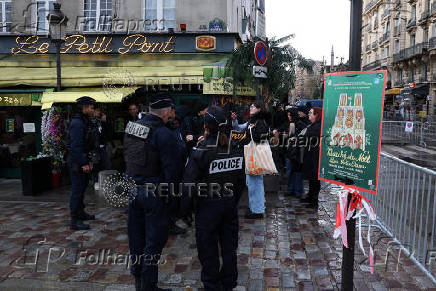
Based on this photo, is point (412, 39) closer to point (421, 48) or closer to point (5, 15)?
point (421, 48)

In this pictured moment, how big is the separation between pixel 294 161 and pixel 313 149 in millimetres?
730

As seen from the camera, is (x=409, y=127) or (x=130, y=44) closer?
(x=130, y=44)

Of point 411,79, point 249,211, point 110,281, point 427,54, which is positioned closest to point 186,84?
point 249,211

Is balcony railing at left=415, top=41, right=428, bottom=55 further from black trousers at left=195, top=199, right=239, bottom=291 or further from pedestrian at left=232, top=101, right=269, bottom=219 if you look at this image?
black trousers at left=195, top=199, right=239, bottom=291

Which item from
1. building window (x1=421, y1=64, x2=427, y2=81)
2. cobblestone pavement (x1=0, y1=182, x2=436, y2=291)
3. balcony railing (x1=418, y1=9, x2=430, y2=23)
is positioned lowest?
cobblestone pavement (x1=0, y1=182, x2=436, y2=291)

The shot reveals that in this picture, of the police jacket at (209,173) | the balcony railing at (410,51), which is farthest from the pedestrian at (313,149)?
the balcony railing at (410,51)

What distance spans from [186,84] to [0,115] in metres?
5.14

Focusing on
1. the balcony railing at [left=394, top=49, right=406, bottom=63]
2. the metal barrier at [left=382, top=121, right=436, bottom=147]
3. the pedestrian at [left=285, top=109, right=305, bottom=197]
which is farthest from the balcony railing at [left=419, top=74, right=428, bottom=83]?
the pedestrian at [left=285, top=109, right=305, bottom=197]

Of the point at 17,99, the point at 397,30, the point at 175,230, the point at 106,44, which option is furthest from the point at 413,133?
the point at 397,30

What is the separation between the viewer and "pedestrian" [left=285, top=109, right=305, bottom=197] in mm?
7281

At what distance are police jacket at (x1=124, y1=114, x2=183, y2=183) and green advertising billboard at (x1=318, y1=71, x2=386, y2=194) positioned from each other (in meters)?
1.49

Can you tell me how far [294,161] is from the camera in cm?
735

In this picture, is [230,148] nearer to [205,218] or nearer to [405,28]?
[205,218]

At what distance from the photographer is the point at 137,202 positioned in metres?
3.63
